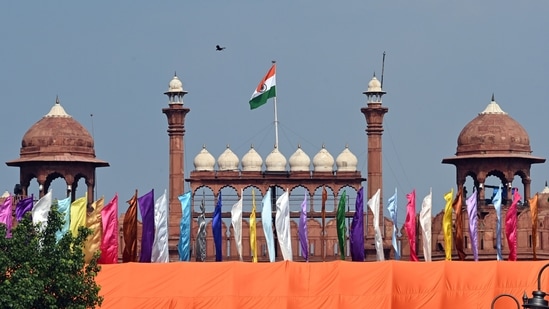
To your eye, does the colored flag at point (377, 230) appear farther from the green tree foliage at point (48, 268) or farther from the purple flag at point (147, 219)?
the green tree foliage at point (48, 268)

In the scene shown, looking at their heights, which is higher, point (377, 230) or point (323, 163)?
point (323, 163)

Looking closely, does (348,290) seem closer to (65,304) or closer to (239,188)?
(65,304)

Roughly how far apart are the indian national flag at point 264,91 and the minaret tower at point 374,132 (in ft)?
11.7

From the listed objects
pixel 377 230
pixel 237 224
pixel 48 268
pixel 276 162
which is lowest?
pixel 48 268

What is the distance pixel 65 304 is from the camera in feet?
159

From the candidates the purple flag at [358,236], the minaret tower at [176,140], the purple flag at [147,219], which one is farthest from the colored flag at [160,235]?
the minaret tower at [176,140]

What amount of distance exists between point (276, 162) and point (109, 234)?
18.8 metres

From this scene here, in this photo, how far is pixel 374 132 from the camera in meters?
Answer: 75.6

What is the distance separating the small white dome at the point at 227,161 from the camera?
75500mm

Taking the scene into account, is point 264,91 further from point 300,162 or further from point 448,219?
point 448,219

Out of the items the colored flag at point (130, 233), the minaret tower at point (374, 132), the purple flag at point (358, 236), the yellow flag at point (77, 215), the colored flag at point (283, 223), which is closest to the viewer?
the yellow flag at point (77, 215)

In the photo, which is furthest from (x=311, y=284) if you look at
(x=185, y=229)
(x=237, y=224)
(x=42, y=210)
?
Answer: (x=237, y=224)

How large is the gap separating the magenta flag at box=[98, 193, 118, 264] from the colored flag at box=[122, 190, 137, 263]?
419mm

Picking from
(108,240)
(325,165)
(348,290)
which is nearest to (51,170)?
(325,165)
